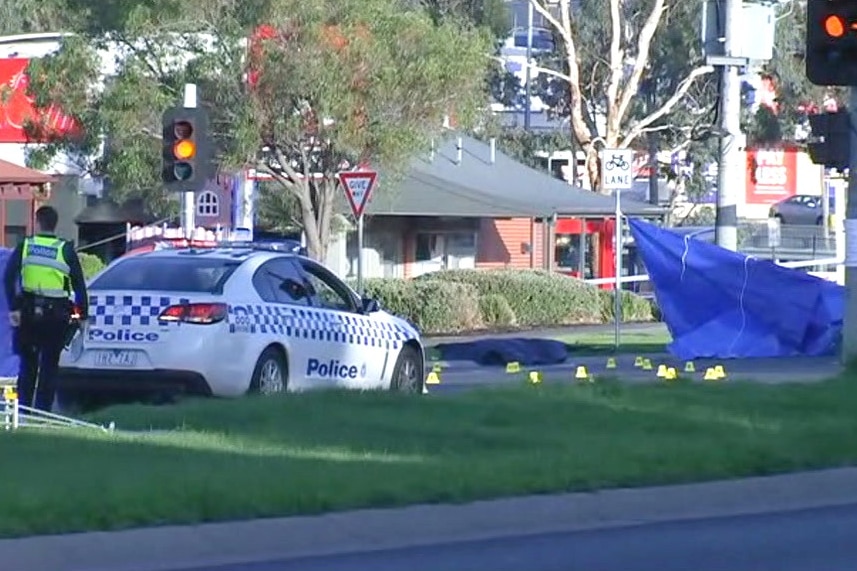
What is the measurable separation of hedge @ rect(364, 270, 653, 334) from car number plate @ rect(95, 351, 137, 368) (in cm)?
1904

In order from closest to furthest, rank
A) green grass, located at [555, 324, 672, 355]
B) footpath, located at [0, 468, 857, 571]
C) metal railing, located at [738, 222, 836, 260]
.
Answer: footpath, located at [0, 468, 857, 571] → green grass, located at [555, 324, 672, 355] → metal railing, located at [738, 222, 836, 260]

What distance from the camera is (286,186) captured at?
36094mm

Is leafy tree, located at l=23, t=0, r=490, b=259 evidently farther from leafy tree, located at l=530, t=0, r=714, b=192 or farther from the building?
leafy tree, located at l=530, t=0, r=714, b=192

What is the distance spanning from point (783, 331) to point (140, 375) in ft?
36.6

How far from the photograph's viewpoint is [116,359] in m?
16.6

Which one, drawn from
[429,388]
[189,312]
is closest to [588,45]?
[429,388]

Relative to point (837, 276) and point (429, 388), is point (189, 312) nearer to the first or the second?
point (429, 388)

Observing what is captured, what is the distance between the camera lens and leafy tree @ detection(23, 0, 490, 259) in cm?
3344

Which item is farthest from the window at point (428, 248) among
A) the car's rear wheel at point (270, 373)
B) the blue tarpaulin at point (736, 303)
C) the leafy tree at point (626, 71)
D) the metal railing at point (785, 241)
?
the car's rear wheel at point (270, 373)

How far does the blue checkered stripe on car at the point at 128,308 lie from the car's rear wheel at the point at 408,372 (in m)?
A: 2.96

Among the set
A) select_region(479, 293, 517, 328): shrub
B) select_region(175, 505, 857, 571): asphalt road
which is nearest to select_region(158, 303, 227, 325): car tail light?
select_region(175, 505, 857, 571): asphalt road

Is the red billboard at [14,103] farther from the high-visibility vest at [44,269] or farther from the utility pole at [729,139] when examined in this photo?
the high-visibility vest at [44,269]

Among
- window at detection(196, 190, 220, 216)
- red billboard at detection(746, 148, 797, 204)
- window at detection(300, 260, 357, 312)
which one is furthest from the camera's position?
red billboard at detection(746, 148, 797, 204)

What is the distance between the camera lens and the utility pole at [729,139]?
29266 millimetres
